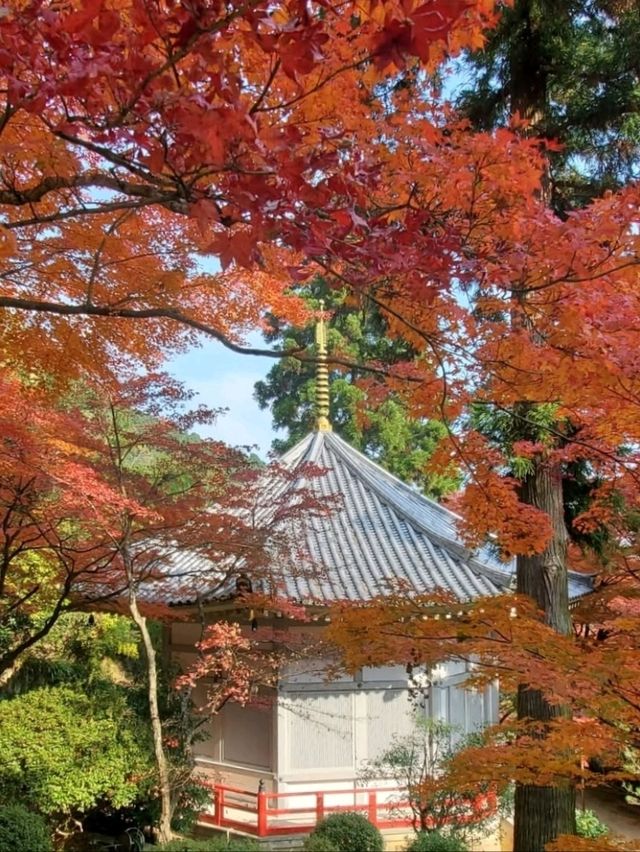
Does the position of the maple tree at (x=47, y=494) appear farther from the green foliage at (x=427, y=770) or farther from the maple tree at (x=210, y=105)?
the green foliage at (x=427, y=770)

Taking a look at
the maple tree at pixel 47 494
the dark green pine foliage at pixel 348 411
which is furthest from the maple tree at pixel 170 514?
the dark green pine foliage at pixel 348 411

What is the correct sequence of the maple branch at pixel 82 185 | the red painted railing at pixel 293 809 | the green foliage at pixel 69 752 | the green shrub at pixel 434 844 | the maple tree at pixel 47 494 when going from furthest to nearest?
the red painted railing at pixel 293 809
the green foliage at pixel 69 752
the green shrub at pixel 434 844
the maple tree at pixel 47 494
the maple branch at pixel 82 185

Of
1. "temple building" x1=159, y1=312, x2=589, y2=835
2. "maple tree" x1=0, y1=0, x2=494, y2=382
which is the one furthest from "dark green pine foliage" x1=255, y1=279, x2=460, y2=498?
"maple tree" x1=0, y1=0, x2=494, y2=382

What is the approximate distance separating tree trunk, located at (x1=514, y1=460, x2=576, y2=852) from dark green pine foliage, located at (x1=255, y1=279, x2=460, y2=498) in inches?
467

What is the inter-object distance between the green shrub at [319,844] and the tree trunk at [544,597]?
243 centimetres

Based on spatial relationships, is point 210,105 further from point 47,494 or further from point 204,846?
point 204,846

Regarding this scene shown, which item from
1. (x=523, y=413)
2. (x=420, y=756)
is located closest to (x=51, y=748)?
(x=420, y=756)

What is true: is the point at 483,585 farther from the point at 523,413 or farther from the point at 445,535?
the point at 523,413

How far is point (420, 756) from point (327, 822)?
1.37m

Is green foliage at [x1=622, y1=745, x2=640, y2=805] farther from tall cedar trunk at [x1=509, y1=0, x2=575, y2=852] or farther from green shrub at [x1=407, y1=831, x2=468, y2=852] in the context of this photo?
green shrub at [x1=407, y1=831, x2=468, y2=852]

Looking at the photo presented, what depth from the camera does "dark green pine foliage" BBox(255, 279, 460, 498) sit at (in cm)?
2002

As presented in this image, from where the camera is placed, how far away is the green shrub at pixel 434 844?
7.11 m

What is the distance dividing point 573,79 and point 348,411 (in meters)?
15.3

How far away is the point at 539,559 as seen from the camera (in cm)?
630
